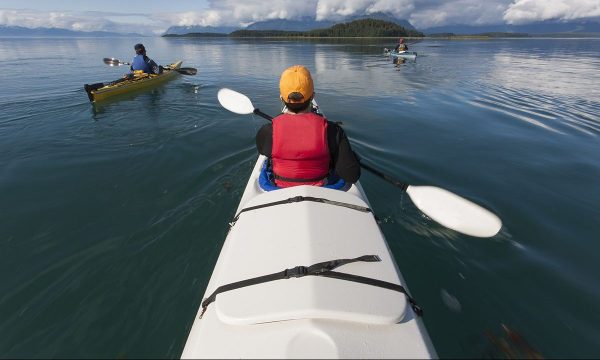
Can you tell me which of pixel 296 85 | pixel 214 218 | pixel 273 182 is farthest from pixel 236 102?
pixel 296 85

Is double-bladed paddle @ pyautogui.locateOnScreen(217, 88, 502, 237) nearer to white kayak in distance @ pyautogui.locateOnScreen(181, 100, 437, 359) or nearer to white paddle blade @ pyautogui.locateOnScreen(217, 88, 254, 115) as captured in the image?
white kayak in distance @ pyautogui.locateOnScreen(181, 100, 437, 359)

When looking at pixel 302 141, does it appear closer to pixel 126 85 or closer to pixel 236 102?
pixel 236 102

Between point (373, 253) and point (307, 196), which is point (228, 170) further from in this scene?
point (373, 253)

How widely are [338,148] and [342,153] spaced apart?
0.08 m

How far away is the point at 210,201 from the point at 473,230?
4511 mm

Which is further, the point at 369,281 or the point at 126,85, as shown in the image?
the point at 126,85

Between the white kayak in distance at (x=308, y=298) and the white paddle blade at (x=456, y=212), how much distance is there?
1.72m

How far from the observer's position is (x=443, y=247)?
4805 mm

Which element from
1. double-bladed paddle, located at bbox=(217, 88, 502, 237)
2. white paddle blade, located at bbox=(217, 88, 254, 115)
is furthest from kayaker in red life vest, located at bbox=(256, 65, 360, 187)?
white paddle blade, located at bbox=(217, 88, 254, 115)

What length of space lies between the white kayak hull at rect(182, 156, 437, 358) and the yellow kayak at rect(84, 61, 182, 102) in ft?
42.7

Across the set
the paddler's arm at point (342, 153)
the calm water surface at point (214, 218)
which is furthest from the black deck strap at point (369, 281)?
the paddler's arm at point (342, 153)

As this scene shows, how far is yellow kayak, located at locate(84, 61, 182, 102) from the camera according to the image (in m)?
13.0

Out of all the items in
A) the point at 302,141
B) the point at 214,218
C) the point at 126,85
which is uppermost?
the point at 302,141

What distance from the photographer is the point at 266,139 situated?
160 inches
